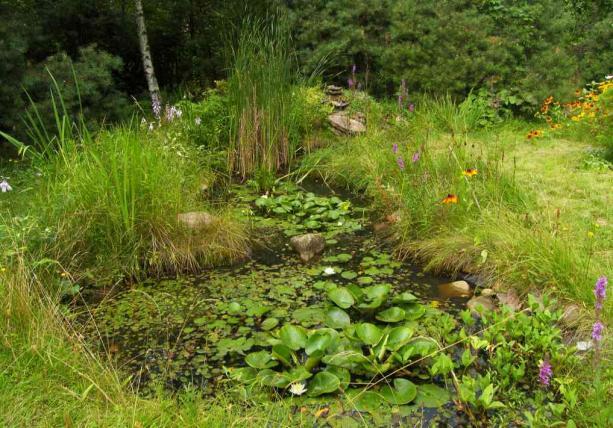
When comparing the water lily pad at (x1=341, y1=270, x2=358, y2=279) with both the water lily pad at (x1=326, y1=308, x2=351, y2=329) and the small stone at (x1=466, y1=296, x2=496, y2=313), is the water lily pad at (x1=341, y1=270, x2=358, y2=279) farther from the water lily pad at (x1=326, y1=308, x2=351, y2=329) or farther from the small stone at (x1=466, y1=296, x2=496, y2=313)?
the small stone at (x1=466, y1=296, x2=496, y2=313)

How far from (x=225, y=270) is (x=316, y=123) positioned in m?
3.28

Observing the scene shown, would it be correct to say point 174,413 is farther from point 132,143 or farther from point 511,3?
point 511,3

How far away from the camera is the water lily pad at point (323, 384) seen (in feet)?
7.77

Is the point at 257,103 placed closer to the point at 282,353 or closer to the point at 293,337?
the point at 293,337

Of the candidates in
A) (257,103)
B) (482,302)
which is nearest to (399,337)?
(482,302)

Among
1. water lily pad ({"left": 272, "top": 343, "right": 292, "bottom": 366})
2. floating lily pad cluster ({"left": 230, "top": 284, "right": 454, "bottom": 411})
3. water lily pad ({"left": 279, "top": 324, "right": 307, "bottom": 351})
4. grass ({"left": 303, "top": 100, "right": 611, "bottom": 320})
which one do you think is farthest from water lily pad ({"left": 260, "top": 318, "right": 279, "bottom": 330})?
grass ({"left": 303, "top": 100, "right": 611, "bottom": 320})

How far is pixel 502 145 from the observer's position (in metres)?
5.48

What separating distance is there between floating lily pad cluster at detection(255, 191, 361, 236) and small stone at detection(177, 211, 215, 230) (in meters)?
0.65

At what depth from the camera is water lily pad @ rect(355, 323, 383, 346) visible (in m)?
2.58

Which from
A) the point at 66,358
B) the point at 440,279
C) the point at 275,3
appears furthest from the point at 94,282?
the point at 275,3

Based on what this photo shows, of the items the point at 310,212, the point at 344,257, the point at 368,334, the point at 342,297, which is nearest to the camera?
the point at 368,334

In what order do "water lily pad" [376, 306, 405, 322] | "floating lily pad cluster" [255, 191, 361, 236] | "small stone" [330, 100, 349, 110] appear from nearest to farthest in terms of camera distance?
"water lily pad" [376, 306, 405, 322], "floating lily pad cluster" [255, 191, 361, 236], "small stone" [330, 100, 349, 110]

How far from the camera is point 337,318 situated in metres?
2.91

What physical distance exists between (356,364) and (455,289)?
43.2 inches
